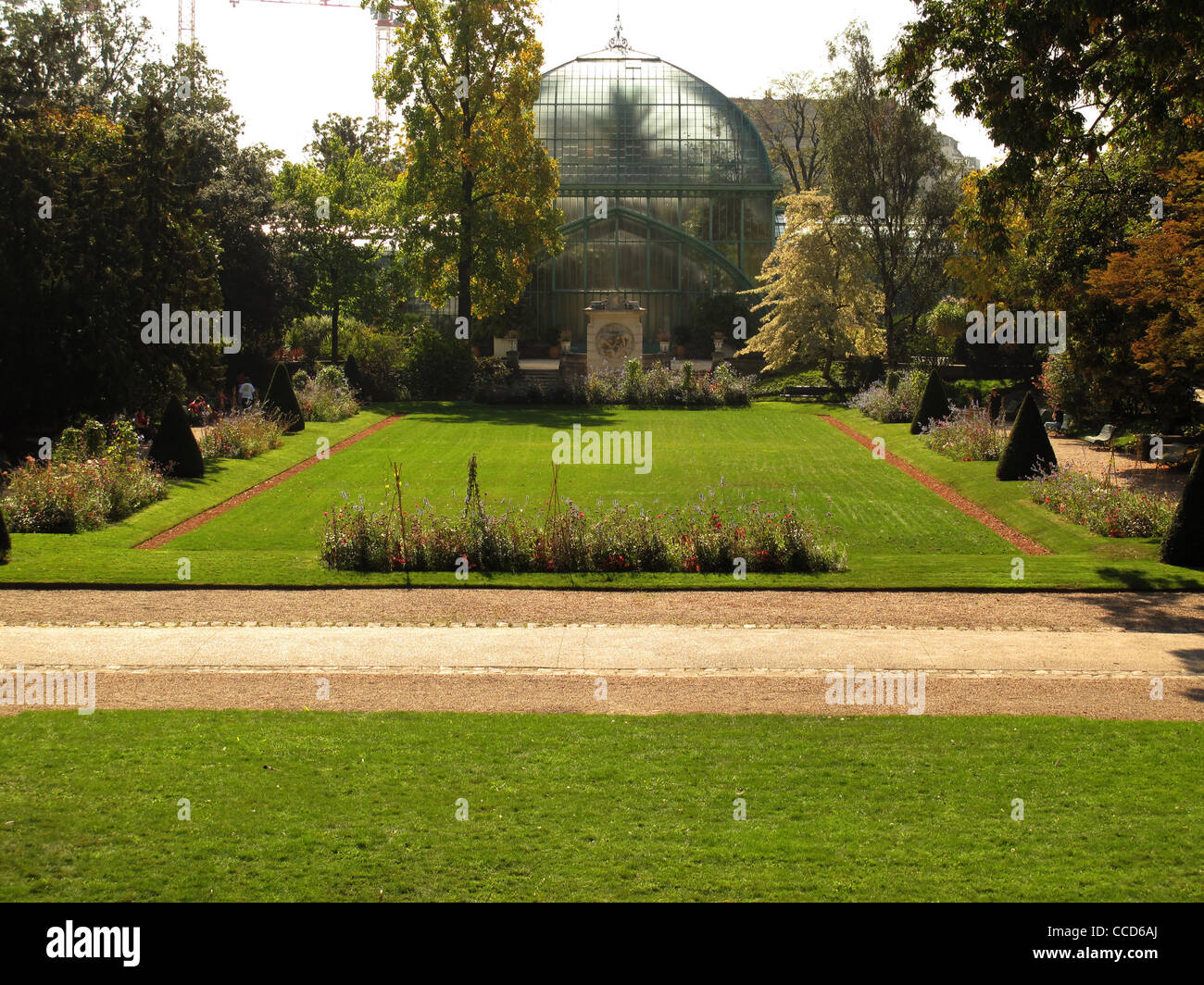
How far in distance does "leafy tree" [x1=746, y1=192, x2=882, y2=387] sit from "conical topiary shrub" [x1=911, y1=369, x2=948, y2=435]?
42.1 feet

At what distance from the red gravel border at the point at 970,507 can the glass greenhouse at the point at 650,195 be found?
24.8 meters

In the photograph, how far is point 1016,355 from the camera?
45.7 meters

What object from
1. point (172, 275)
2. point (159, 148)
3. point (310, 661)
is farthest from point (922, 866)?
point (159, 148)

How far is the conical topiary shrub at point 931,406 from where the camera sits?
→ 111 ft

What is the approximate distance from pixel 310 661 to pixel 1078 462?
2172 centimetres

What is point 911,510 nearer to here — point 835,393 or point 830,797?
point 830,797

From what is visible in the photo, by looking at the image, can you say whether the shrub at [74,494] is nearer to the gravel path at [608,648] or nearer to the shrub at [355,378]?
the gravel path at [608,648]

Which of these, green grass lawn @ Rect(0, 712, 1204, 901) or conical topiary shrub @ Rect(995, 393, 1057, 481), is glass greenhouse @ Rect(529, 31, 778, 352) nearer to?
conical topiary shrub @ Rect(995, 393, 1057, 481)

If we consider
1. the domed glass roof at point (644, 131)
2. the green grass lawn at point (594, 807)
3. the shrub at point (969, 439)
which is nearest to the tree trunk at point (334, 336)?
the domed glass roof at point (644, 131)

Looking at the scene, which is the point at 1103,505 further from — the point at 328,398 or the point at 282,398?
the point at 328,398

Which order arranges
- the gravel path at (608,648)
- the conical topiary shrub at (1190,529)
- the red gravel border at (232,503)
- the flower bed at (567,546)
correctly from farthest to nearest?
the red gravel border at (232,503)
the flower bed at (567,546)
the conical topiary shrub at (1190,529)
the gravel path at (608,648)

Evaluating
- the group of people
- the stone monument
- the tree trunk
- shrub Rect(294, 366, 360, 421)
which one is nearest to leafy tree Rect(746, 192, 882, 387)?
the stone monument

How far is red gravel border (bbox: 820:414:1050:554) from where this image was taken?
20.2m

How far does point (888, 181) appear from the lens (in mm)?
45375
